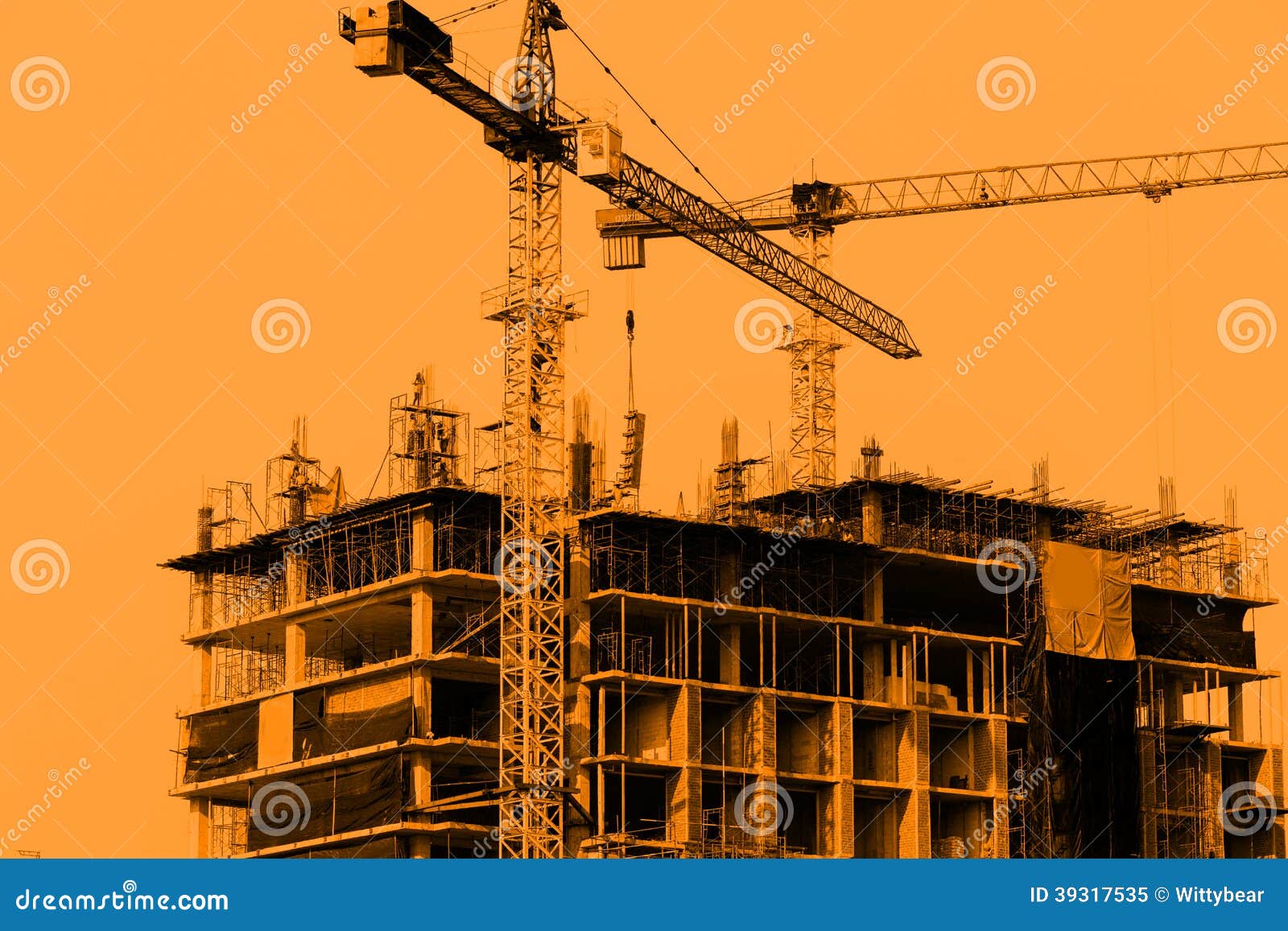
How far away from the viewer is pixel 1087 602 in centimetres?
10731

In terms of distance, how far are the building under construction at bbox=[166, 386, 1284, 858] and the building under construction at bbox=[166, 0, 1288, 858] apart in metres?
0.16

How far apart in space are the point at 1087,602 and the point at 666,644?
68.0 feet

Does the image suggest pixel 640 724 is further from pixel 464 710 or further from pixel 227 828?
pixel 227 828

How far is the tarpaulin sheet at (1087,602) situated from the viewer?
10619 cm

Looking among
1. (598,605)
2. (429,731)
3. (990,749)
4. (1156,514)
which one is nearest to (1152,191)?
(1156,514)

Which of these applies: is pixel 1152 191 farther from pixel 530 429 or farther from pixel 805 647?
pixel 530 429

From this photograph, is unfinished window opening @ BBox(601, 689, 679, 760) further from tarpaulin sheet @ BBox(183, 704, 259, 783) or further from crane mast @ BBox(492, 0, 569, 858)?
tarpaulin sheet @ BBox(183, 704, 259, 783)

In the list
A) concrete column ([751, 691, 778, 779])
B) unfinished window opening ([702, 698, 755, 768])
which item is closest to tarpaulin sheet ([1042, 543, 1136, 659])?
concrete column ([751, 691, 778, 779])

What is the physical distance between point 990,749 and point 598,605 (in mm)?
19344

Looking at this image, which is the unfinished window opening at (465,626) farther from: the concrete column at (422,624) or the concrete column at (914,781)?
the concrete column at (914,781)

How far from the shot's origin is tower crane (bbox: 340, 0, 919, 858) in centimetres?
8794

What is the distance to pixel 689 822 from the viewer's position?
9412 cm

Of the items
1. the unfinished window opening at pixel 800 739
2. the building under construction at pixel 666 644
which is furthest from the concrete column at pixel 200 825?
the unfinished window opening at pixel 800 739

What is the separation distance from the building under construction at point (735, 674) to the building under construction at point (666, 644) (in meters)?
0.16
